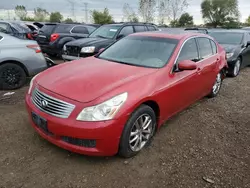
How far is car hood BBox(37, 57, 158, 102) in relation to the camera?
279 centimetres

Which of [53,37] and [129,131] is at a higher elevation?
[53,37]

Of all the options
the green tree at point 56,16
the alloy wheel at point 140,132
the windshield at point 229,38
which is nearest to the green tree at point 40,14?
the green tree at point 56,16

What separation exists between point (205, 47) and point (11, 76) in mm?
4440

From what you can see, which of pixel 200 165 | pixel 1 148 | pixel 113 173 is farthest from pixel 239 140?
pixel 1 148

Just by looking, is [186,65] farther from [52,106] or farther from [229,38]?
[229,38]

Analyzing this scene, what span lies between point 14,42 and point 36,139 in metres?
3.17

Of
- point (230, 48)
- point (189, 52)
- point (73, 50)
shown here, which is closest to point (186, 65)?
point (189, 52)

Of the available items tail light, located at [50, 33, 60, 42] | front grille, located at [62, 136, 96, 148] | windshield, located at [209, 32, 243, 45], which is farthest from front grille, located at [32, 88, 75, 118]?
windshield, located at [209, 32, 243, 45]

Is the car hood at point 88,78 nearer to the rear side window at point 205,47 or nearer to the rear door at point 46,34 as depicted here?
the rear side window at point 205,47

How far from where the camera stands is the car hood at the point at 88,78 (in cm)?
279

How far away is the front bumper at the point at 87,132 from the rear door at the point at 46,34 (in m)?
7.67

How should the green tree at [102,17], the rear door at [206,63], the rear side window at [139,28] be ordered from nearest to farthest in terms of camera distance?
the rear door at [206,63] < the rear side window at [139,28] < the green tree at [102,17]

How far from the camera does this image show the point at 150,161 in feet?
9.98

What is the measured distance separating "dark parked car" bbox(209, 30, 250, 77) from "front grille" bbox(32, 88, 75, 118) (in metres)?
6.54
